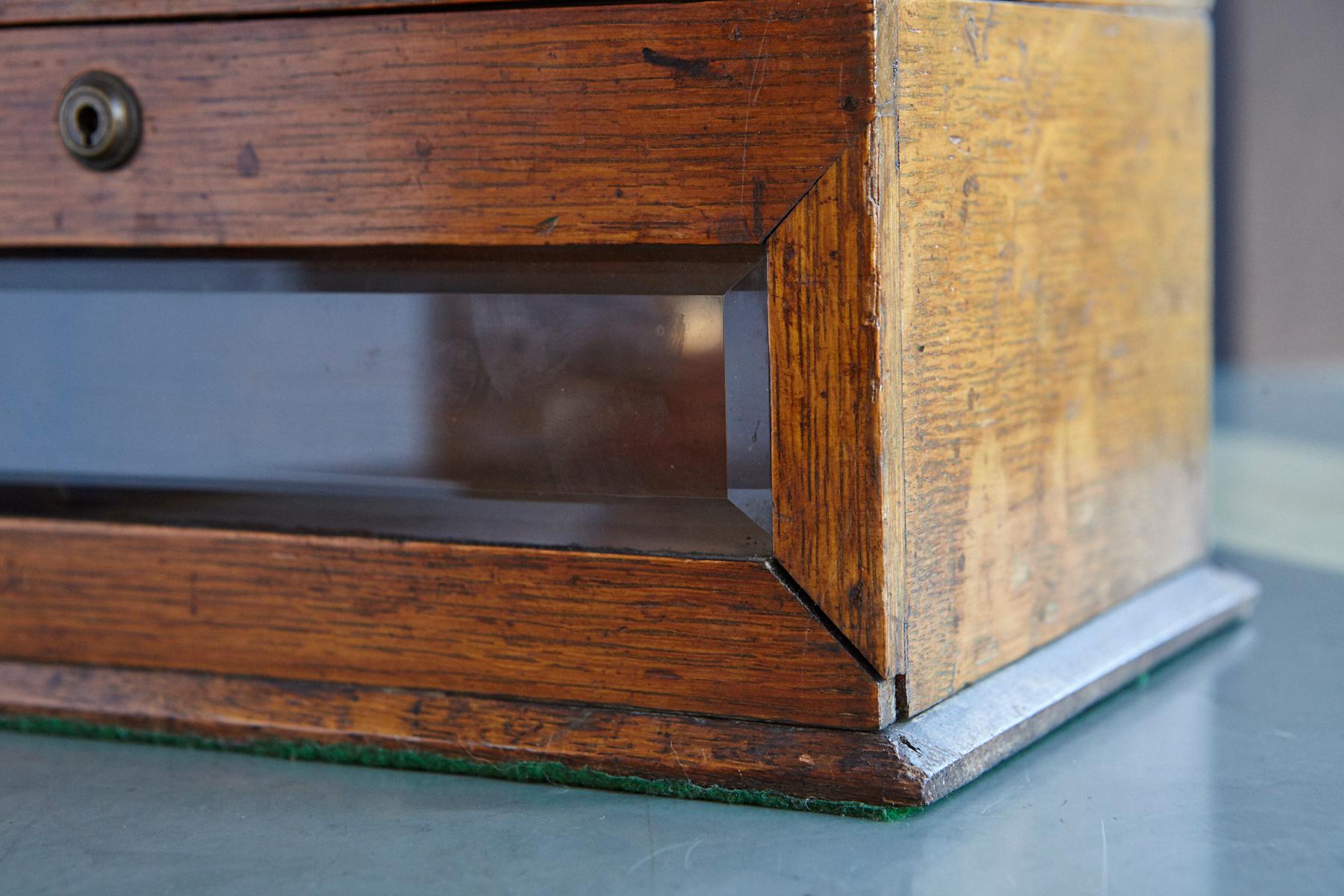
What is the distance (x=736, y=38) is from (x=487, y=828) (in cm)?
50

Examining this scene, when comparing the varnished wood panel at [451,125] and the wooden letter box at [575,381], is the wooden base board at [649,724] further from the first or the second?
the varnished wood panel at [451,125]

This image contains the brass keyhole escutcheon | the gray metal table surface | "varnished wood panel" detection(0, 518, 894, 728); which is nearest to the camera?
the gray metal table surface

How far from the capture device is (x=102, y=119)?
3.11ft

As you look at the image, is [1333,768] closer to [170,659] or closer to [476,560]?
[476,560]

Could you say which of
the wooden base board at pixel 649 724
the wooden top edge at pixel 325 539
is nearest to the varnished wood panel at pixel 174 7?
the wooden top edge at pixel 325 539

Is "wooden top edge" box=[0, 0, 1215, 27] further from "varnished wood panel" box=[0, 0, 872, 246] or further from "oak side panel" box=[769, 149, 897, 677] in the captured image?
"oak side panel" box=[769, 149, 897, 677]

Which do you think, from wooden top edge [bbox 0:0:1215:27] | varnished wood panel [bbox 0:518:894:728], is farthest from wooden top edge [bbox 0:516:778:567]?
wooden top edge [bbox 0:0:1215:27]

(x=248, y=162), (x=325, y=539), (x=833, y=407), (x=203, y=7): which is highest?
(x=203, y=7)

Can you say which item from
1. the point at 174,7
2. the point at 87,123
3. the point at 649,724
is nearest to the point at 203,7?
the point at 174,7

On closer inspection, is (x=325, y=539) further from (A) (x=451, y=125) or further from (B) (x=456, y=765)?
(A) (x=451, y=125)

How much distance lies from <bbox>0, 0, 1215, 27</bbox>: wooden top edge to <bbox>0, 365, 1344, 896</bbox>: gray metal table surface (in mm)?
510

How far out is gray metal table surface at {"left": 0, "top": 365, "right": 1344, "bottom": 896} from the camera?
738mm

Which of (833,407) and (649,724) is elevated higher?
(833,407)

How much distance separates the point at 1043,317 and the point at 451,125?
44 cm
